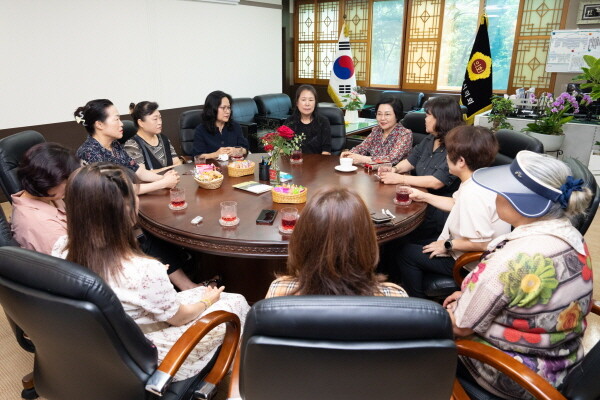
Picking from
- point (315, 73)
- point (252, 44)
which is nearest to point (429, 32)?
point (315, 73)

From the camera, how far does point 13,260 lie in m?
1.01

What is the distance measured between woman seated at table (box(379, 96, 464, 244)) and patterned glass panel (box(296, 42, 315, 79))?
17.6ft

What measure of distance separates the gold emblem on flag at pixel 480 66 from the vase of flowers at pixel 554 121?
1595 millimetres

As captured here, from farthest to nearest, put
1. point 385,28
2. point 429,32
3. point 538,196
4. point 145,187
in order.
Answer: point 385,28
point 429,32
point 145,187
point 538,196

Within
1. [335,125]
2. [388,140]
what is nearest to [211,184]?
[388,140]

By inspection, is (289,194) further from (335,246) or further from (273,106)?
(273,106)

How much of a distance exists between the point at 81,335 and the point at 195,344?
312 millimetres

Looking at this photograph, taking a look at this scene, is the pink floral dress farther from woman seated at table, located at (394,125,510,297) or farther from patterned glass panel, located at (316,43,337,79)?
patterned glass panel, located at (316,43,337,79)

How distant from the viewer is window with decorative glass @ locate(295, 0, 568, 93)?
5.55m

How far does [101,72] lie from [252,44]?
259 centimetres

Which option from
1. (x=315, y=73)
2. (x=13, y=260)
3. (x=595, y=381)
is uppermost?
(x=315, y=73)

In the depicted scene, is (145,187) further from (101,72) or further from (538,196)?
(101,72)

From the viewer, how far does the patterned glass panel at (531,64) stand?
18.0 ft

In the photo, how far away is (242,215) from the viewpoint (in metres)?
1.95
